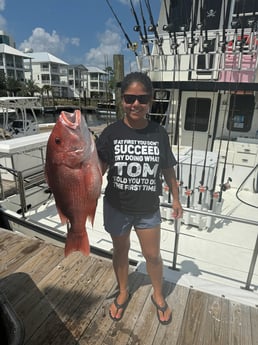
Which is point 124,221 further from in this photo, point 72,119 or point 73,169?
point 72,119

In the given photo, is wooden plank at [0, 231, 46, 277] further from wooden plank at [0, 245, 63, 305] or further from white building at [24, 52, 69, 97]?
white building at [24, 52, 69, 97]

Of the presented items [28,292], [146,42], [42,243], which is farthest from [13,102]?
[28,292]

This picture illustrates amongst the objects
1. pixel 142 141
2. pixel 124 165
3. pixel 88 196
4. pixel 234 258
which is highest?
pixel 142 141

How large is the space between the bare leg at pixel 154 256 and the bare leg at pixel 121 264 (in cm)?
14

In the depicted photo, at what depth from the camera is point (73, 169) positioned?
4.56 feet

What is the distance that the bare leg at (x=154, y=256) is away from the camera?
5.91 ft

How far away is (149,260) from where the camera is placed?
1900mm

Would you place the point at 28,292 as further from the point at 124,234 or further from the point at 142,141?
the point at 142,141

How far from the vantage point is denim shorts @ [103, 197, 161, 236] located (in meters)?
1.76

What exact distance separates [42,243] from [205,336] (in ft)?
7.26

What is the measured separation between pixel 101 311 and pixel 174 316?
0.65m

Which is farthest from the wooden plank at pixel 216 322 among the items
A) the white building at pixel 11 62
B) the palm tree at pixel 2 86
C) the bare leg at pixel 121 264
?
the white building at pixel 11 62

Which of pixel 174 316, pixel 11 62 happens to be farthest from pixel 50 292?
pixel 11 62

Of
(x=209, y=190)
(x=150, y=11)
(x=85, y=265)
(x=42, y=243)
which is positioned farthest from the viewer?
(x=150, y=11)
